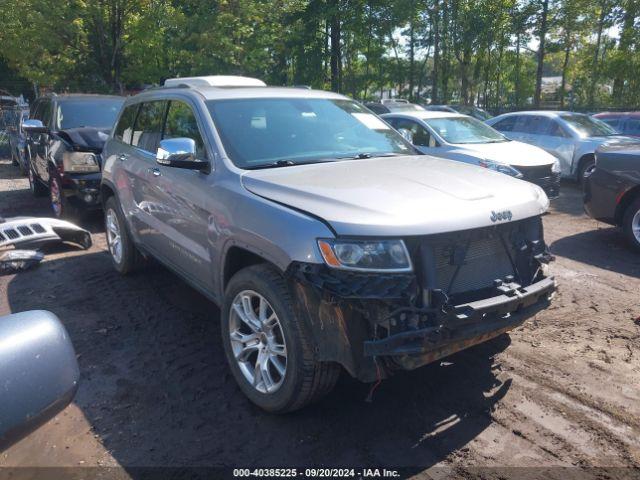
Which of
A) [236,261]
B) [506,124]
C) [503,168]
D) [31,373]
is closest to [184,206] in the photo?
[236,261]

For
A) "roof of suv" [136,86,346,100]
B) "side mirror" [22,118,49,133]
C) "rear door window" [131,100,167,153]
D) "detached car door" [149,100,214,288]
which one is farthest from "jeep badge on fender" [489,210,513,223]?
"side mirror" [22,118,49,133]

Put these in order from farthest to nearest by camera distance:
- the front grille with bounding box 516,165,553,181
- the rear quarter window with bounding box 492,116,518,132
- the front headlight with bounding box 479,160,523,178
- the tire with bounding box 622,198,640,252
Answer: the rear quarter window with bounding box 492,116,518,132 → the front grille with bounding box 516,165,553,181 → the front headlight with bounding box 479,160,523,178 → the tire with bounding box 622,198,640,252

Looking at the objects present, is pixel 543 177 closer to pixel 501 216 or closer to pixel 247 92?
pixel 247 92

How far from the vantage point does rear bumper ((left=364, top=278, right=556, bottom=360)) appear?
2711mm

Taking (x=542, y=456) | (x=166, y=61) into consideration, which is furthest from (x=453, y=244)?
(x=166, y=61)

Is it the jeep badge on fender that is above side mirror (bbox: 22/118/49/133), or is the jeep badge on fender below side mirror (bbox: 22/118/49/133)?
below

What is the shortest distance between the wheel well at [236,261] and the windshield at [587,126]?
10.2m

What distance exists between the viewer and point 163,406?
3.46m

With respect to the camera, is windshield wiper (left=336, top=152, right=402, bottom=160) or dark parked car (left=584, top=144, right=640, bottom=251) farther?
dark parked car (left=584, top=144, right=640, bottom=251)

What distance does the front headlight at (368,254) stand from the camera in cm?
279

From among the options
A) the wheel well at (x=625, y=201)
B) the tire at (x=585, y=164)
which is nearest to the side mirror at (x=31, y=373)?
the wheel well at (x=625, y=201)

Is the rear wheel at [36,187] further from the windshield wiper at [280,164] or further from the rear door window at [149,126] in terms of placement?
the windshield wiper at [280,164]

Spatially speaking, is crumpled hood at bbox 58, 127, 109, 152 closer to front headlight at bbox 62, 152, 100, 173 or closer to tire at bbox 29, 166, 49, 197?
front headlight at bbox 62, 152, 100, 173

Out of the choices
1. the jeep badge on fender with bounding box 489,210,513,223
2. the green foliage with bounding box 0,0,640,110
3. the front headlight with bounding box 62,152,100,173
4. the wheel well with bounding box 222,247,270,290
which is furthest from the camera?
the green foliage with bounding box 0,0,640,110
